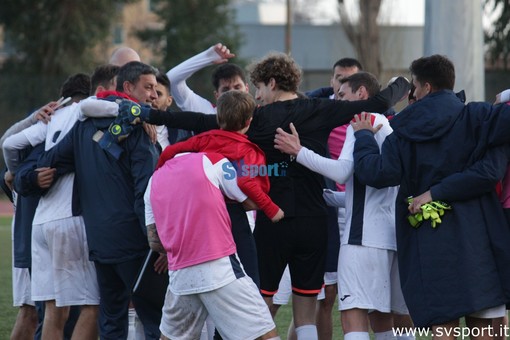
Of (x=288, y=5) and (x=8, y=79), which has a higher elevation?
(x=288, y=5)

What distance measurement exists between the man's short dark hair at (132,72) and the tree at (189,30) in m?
26.5

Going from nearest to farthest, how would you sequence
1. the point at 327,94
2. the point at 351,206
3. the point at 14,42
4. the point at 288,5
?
the point at 351,206
the point at 327,94
the point at 14,42
the point at 288,5

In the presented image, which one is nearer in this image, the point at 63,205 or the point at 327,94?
the point at 63,205

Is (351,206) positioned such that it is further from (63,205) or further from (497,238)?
(63,205)

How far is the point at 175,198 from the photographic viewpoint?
16.8ft

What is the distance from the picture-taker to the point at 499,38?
27078mm

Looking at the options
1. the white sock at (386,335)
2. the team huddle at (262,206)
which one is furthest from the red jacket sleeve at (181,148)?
the white sock at (386,335)

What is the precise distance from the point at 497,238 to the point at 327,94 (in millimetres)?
2759

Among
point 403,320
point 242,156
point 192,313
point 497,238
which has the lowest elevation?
point 403,320

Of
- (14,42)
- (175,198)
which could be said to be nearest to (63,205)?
(175,198)

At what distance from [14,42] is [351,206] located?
26999 millimetres

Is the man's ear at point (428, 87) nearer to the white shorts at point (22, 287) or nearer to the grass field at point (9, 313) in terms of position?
the grass field at point (9, 313)

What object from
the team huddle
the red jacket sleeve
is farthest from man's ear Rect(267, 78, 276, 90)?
the red jacket sleeve

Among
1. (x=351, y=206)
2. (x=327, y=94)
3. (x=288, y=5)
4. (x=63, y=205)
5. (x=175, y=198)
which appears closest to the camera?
(x=175, y=198)
